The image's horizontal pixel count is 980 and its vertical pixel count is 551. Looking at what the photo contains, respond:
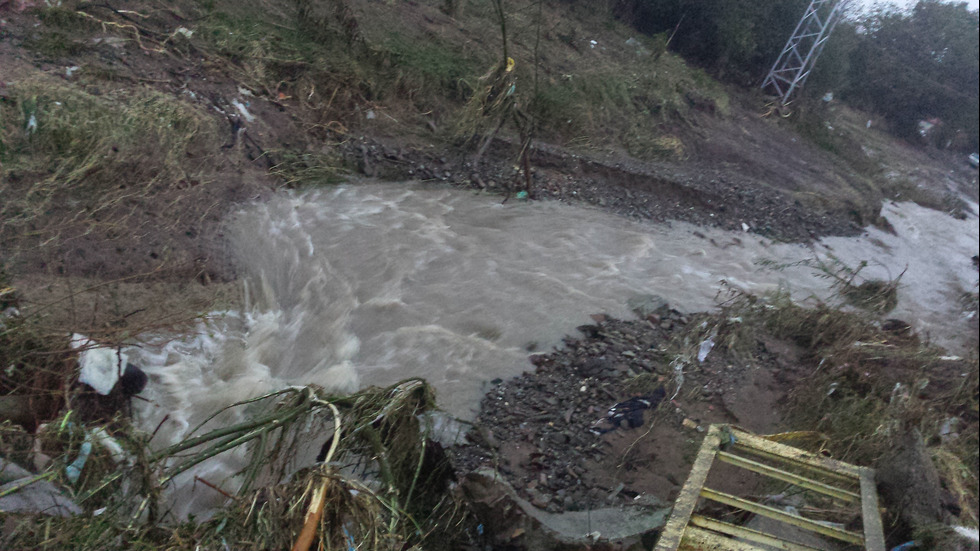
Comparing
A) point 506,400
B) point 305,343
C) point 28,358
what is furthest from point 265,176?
point 506,400

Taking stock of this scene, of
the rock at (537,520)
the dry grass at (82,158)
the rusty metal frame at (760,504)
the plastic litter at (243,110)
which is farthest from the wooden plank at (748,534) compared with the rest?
the plastic litter at (243,110)

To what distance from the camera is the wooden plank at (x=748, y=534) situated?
2.39 meters

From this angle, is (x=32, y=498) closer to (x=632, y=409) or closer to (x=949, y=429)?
(x=632, y=409)

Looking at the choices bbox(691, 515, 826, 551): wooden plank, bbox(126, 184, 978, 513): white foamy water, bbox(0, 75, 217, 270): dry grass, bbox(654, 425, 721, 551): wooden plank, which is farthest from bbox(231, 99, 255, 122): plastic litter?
bbox(691, 515, 826, 551): wooden plank

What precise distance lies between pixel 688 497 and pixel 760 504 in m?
0.45

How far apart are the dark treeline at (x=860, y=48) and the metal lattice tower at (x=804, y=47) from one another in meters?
0.07

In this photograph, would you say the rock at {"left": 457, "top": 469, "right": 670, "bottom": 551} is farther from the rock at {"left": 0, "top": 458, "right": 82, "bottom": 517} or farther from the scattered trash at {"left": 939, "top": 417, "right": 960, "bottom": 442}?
the scattered trash at {"left": 939, "top": 417, "right": 960, "bottom": 442}

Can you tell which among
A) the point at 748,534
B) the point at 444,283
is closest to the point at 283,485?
the point at 748,534

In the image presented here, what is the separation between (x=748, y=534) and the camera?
7.93 feet

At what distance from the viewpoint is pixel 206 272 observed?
4.61 meters

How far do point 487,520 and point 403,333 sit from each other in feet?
6.46

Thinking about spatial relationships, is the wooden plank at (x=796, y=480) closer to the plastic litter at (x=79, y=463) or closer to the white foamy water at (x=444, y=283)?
the white foamy water at (x=444, y=283)

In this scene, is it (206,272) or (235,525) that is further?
(206,272)

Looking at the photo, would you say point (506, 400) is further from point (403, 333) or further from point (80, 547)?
point (80, 547)
